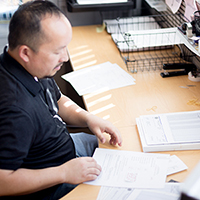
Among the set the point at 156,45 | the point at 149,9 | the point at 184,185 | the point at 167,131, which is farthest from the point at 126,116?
the point at 149,9

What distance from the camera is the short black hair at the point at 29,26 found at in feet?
3.01

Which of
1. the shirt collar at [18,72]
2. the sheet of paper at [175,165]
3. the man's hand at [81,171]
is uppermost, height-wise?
the shirt collar at [18,72]

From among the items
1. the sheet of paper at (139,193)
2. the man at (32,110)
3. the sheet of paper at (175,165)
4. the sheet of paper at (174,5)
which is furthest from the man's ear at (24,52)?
the sheet of paper at (174,5)

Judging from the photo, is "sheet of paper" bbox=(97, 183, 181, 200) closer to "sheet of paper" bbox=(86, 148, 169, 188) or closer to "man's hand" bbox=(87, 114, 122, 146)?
"sheet of paper" bbox=(86, 148, 169, 188)

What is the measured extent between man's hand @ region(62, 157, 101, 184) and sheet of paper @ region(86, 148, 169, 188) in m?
0.02

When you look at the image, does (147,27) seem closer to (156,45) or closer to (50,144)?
(156,45)

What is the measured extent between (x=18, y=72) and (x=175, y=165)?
2.11 feet

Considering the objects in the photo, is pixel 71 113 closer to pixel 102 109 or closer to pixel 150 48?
pixel 102 109

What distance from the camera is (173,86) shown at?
1515 millimetres

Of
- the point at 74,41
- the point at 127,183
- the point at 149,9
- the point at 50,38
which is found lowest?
the point at 127,183

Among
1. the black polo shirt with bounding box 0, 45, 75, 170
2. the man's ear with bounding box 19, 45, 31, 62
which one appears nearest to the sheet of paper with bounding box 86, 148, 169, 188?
the black polo shirt with bounding box 0, 45, 75, 170

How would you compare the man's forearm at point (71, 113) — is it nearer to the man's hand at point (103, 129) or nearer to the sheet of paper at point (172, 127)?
the man's hand at point (103, 129)

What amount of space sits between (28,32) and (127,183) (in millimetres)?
591

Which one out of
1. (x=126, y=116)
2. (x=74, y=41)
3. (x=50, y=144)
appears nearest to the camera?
(x=50, y=144)
